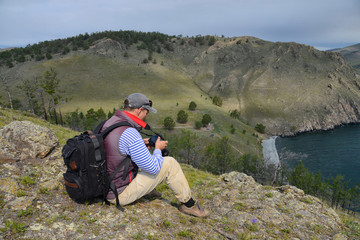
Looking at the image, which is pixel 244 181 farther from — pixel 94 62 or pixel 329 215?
pixel 94 62

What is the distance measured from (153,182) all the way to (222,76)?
148409 millimetres

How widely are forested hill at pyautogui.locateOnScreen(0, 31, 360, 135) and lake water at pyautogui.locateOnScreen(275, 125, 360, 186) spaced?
27.9 ft

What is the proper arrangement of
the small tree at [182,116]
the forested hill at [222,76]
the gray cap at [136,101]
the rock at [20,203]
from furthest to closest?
the forested hill at [222,76] → the small tree at [182,116] → the gray cap at [136,101] → the rock at [20,203]

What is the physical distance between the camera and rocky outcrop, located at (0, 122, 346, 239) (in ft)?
14.5

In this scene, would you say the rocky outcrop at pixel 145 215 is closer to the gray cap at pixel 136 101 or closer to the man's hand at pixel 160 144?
the man's hand at pixel 160 144

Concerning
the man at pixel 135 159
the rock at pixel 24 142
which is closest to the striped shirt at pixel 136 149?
the man at pixel 135 159

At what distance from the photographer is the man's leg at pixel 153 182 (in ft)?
16.5

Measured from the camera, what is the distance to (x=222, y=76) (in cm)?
14538

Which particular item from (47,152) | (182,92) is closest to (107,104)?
(182,92)

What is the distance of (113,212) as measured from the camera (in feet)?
17.0

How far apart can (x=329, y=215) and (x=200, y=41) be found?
186 m

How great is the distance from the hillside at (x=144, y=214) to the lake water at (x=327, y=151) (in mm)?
71242

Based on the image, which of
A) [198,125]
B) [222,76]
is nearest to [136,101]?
[198,125]

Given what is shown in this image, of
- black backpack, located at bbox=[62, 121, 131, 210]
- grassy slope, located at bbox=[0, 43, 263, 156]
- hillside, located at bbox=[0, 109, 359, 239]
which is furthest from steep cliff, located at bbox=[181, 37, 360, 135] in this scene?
black backpack, located at bbox=[62, 121, 131, 210]
